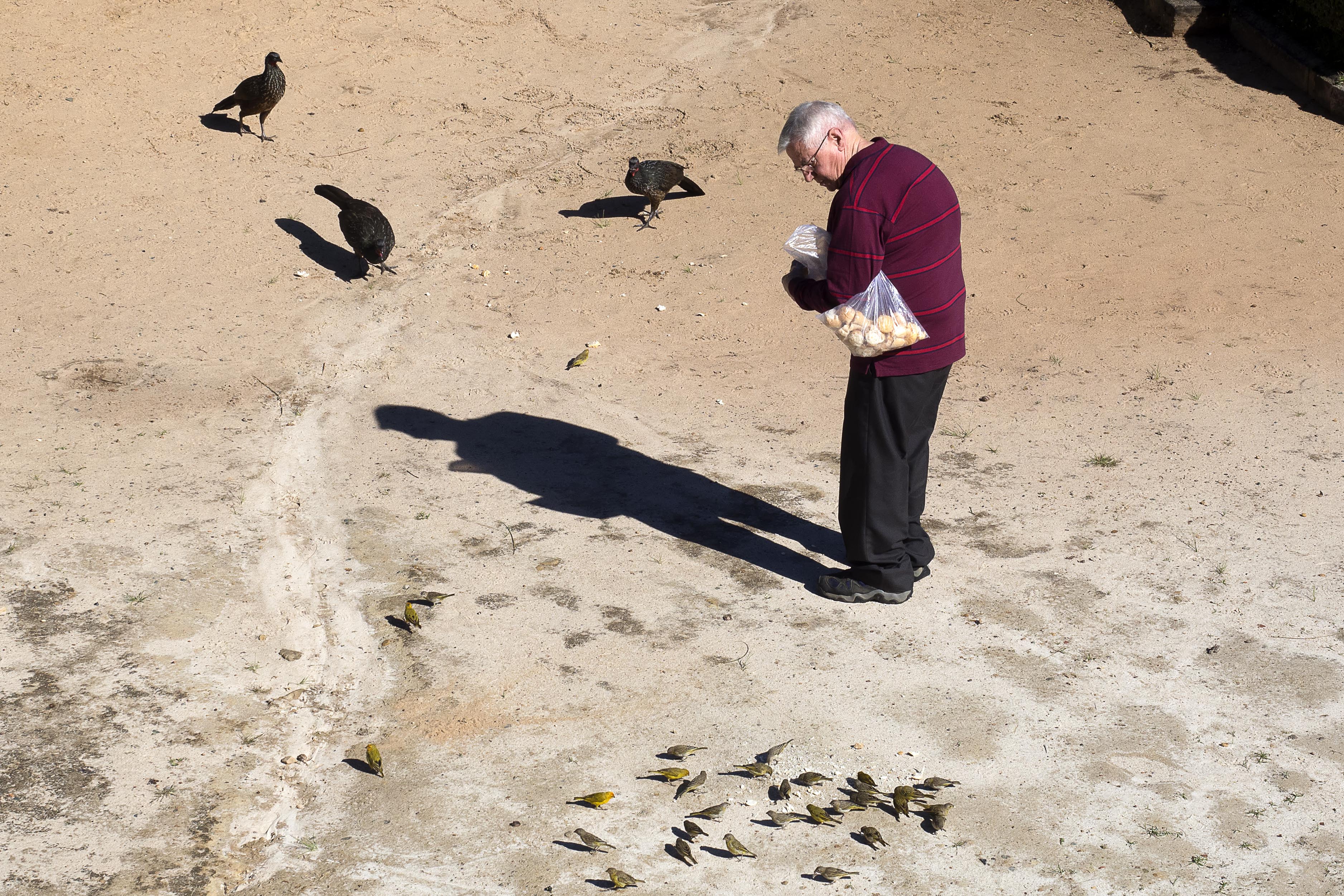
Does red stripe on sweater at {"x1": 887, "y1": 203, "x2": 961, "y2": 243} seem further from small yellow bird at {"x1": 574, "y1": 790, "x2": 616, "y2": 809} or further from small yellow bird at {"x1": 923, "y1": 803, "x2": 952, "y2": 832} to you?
small yellow bird at {"x1": 574, "y1": 790, "x2": 616, "y2": 809}

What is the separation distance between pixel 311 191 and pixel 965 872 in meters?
8.03

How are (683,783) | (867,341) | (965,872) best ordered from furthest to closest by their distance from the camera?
(867,341) → (683,783) → (965,872)

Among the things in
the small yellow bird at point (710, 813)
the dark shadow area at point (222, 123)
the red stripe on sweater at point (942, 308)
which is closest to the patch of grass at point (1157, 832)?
the small yellow bird at point (710, 813)

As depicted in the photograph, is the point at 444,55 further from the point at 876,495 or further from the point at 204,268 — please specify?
the point at 876,495

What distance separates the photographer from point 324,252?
8.87 metres

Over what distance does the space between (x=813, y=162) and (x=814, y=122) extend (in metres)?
0.15

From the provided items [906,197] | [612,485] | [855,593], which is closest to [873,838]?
[855,593]

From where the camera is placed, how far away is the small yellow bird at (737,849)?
3.60 m

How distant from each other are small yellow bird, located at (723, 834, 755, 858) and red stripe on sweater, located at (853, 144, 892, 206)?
2.31 metres

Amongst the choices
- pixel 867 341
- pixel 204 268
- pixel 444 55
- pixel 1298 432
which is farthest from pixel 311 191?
pixel 1298 432

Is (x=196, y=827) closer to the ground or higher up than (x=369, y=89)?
closer to the ground

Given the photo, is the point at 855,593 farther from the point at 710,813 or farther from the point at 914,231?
the point at 914,231

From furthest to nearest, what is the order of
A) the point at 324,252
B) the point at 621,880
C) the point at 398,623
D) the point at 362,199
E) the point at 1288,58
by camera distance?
the point at 1288,58 < the point at 362,199 < the point at 324,252 < the point at 398,623 < the point at 621,880

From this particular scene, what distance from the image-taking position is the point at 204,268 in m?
8.49
